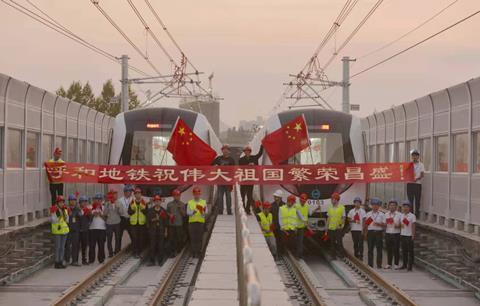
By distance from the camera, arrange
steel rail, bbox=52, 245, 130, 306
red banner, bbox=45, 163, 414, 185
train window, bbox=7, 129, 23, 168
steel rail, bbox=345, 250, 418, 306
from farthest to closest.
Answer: red banner, bbox=45, 163, 414, 185, train window, bbox=7, 129, 23, 168, steel rail, bbox=345, 250, 418, 306, steel rail, bbox=52, 245, 130, 306

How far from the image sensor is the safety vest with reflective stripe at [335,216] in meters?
18.6

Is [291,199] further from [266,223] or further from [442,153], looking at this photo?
[442,153]

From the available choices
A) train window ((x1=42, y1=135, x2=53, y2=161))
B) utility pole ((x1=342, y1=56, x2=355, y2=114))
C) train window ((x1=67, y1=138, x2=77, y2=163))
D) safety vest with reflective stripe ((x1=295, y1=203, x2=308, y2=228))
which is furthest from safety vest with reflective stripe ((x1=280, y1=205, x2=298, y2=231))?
utility pole ((x1=342, y1=56, x2=355, y2=114))

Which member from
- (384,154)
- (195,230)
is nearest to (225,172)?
(195,230)

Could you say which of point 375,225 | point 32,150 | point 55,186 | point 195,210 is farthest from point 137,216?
point 375,225

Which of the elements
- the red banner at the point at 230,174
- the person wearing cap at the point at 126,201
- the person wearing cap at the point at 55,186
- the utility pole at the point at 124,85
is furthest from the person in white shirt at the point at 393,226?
the utility pole at the point at 124,85

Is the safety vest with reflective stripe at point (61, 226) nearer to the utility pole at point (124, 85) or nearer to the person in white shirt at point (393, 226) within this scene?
the person in white shirt at point (393, 226)

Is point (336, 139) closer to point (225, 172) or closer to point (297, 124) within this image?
point (297, 124)

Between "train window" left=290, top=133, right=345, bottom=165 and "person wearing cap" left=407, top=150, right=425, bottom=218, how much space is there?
5.62ft

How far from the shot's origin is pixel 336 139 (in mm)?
19656

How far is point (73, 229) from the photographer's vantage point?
1802 centimetres

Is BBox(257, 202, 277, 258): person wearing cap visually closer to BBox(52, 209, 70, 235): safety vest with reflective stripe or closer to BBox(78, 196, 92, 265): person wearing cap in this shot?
BBox(78, 196, 92, 265): person wearing cap

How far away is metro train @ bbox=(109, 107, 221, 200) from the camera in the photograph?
64.6 feet

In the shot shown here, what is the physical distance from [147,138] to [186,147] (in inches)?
41.7
